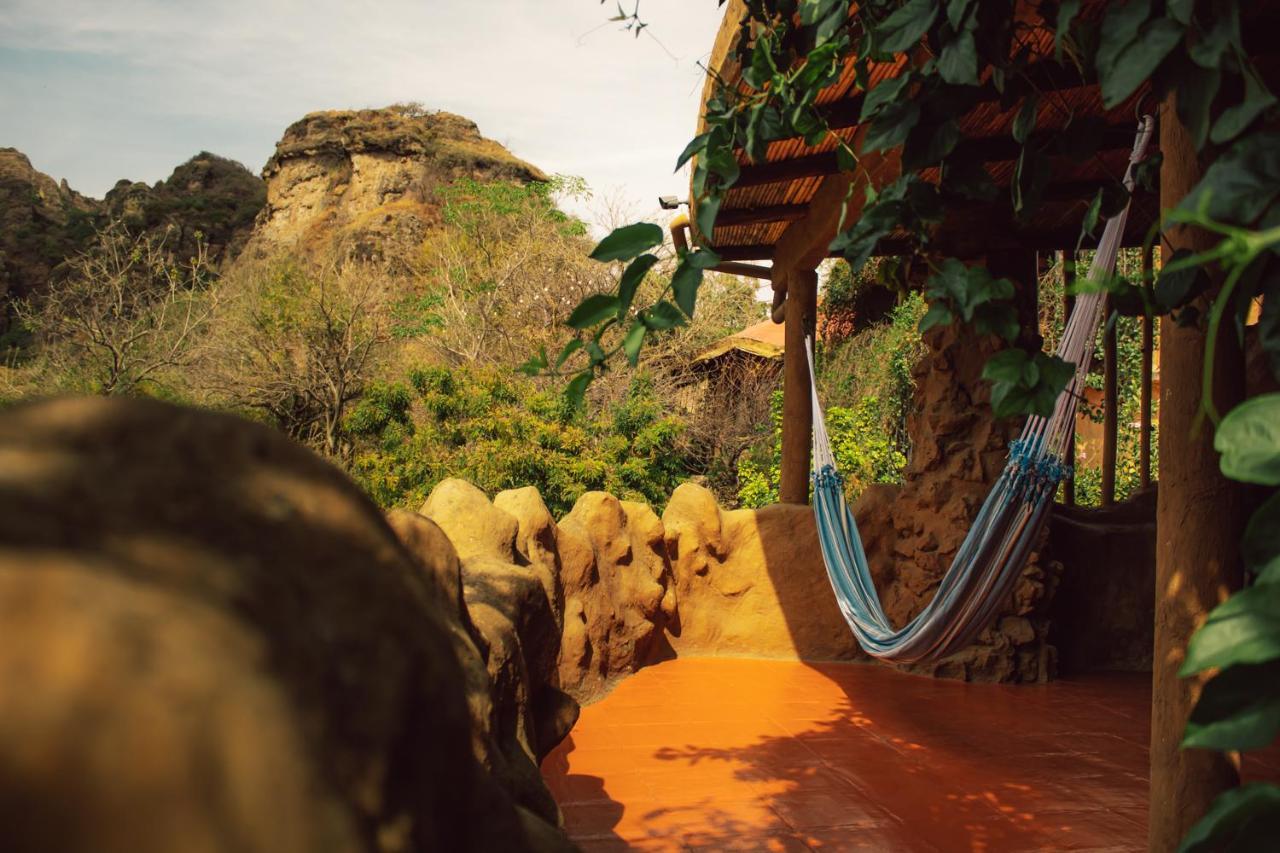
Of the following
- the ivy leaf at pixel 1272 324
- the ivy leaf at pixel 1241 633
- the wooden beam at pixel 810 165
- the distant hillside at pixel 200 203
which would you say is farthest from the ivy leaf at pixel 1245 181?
the distant hillside at pixel 200 203

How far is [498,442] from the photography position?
6.97m

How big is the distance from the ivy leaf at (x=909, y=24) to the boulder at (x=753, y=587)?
4.01 m

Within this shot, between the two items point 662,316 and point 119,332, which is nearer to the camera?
point 662,316

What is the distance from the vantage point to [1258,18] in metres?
2.52

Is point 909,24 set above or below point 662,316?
above

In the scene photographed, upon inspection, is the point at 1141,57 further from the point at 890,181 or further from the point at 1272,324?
the point at 890,181

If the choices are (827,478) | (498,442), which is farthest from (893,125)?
(498,442)

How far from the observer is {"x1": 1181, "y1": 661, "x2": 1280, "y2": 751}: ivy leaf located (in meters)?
0.55

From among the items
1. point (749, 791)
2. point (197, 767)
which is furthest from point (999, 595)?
point (197, 767)

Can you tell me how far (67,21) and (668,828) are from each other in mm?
23168

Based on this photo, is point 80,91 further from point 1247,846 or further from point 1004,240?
point 1247,846

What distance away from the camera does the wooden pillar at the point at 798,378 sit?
502 centimetres

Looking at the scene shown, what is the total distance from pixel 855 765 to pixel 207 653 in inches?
119

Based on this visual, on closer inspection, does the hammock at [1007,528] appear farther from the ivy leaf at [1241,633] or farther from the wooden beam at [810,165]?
the ivy leaf at [1241,633]
